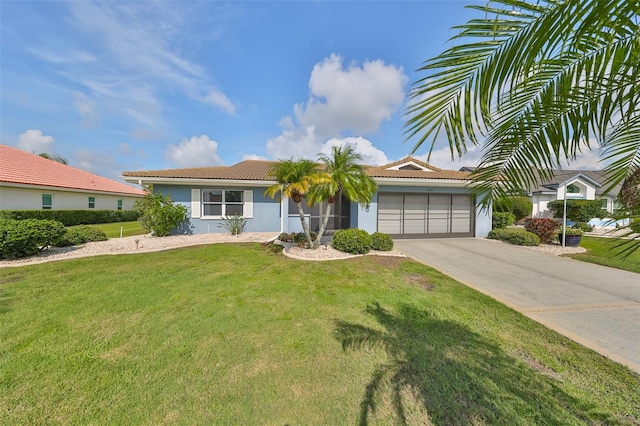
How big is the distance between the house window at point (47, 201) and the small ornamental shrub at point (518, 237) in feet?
100

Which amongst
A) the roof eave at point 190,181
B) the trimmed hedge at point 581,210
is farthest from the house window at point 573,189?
the roof eave at point 190,181

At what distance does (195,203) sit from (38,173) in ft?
54.0

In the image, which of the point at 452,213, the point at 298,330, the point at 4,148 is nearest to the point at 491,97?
the point at 298,330

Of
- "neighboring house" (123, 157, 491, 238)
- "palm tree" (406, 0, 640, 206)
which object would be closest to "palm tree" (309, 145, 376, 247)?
"neighboring house" (123, 157, 491, 238)

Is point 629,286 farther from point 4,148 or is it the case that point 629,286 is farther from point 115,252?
point 4,148

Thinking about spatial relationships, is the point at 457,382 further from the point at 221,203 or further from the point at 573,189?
the point at 573,189

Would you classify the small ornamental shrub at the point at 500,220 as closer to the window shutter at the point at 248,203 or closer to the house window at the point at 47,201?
the window shutter at the point at 248,203

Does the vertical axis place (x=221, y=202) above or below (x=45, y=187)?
below

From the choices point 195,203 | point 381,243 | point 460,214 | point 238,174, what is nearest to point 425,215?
point 460,214

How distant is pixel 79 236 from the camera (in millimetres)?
10688

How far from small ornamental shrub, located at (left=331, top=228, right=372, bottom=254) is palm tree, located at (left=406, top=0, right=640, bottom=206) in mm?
7164

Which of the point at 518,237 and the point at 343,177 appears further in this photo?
the point at 518,237

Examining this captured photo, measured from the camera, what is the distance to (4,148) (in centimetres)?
1956

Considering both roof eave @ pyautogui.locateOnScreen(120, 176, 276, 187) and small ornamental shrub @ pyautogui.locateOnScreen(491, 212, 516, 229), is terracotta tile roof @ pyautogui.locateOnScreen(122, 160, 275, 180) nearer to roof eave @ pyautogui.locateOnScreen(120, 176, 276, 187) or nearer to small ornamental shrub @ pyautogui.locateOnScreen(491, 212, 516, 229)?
roof eave @ pyautogui.locateOnScreen(120, 176, 276, 187)
